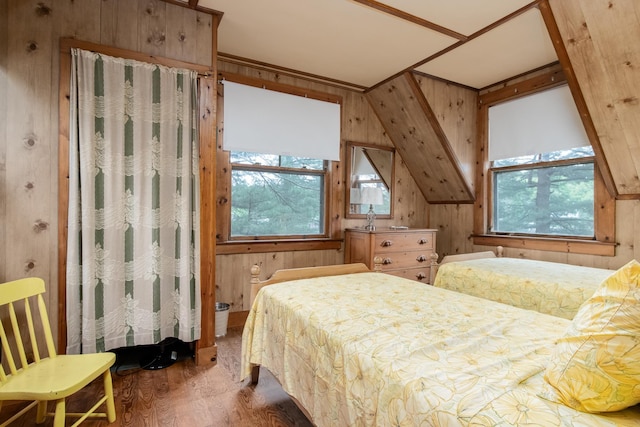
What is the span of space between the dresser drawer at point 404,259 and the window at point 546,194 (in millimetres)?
920

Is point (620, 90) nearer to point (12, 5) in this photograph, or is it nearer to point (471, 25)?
point (471, 25)

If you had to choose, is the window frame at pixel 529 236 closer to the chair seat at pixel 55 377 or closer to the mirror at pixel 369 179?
the mirror at pixel 369 179

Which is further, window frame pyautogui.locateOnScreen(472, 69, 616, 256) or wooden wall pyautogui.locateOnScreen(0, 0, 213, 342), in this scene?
window frame pyautogui.locateOnScreen(472, 69, 616, 256)

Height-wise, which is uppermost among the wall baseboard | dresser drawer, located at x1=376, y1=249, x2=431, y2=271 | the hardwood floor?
dresser drawer, located at x1=376, y1=249, x2=431, y2=271

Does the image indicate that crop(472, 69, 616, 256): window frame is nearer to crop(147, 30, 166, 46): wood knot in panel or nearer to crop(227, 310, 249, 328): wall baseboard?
crop(227, 310, 249, 328): wall baseboard

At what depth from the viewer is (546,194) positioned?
11.6ft

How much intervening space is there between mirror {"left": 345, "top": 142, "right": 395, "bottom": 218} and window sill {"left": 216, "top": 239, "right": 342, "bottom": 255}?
47cm

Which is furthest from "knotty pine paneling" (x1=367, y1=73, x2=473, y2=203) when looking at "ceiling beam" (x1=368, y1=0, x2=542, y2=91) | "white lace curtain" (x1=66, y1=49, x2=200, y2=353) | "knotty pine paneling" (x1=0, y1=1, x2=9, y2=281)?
"knotty pine paneling" (x1=0, y1=1, x2=9, y2=281)

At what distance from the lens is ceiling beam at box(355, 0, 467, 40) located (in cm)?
238

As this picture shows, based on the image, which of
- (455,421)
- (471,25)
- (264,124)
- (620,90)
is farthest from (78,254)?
(620,90)

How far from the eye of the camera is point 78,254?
6.88 ft

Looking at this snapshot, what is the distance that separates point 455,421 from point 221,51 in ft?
11.0

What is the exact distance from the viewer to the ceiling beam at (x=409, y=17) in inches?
93.7

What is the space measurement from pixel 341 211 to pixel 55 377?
118 inches
